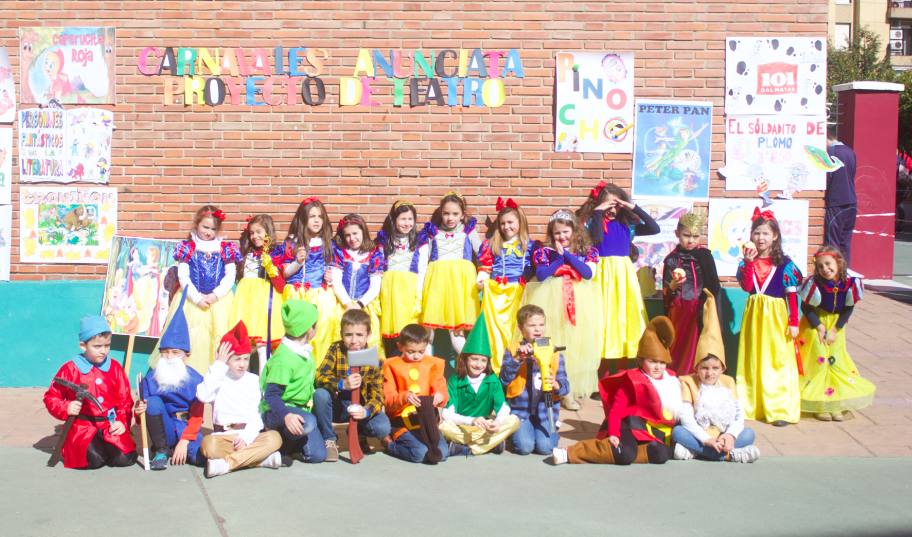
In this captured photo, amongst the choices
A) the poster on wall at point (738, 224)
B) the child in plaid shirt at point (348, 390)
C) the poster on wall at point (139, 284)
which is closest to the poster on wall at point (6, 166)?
the poster on wall at point (139, 284)

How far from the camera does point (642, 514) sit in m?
6.16

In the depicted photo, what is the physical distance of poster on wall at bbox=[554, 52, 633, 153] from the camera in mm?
9734

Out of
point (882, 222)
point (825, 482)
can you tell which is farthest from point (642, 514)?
point (882, 222)

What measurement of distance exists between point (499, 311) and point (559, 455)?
1.92 m

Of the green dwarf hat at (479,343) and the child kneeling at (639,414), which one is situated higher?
the green dwarf hat at (479,343)

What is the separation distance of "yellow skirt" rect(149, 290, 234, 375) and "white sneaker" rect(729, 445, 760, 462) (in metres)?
4.04

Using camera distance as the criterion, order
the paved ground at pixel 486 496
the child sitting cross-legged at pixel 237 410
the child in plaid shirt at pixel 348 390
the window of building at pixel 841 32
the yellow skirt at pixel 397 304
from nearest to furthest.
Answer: the paved ground at pixel 486 496 → the child sitting cross-legged at pixel 237 410 → the child in plaid shirt at pixel 348 390 → the yellow skirt at pixel 397 304 → the window of building at pixel 841 32

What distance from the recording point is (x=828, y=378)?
28.1 ft

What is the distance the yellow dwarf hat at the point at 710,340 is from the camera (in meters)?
7.65

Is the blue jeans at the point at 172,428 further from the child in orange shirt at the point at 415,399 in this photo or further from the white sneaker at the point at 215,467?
the child in orange shirt at the point at 415,399

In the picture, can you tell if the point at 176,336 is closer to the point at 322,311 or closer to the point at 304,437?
the point at 304,437

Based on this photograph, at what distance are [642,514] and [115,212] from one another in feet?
18.8

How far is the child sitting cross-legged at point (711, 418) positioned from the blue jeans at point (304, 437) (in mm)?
2312

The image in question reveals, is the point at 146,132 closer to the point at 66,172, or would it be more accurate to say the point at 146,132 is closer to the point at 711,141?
the point at 66,172
